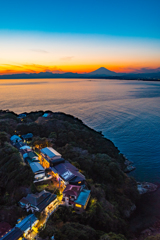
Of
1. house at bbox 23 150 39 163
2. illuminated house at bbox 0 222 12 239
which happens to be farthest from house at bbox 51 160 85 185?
illuminated house at bbox 0 222 12 239

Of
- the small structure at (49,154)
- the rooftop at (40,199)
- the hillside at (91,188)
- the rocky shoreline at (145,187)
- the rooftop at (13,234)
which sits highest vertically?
the small structure at (49,154)

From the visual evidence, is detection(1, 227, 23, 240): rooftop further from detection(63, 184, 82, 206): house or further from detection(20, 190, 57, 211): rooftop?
detection(63, 184, 82, 206): house

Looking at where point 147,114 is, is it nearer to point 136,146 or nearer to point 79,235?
point 136,146

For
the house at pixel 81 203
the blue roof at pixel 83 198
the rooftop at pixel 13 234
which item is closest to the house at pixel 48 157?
the blue roof at pixel 83 198

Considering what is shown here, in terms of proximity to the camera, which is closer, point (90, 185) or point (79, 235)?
point (79, 235)

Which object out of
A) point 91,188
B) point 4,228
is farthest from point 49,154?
point 4,228

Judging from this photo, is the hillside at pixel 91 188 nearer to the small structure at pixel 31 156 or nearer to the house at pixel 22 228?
the house at pixel 22 228

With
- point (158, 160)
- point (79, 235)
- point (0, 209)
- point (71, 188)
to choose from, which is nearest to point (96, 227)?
point (79, 235)
